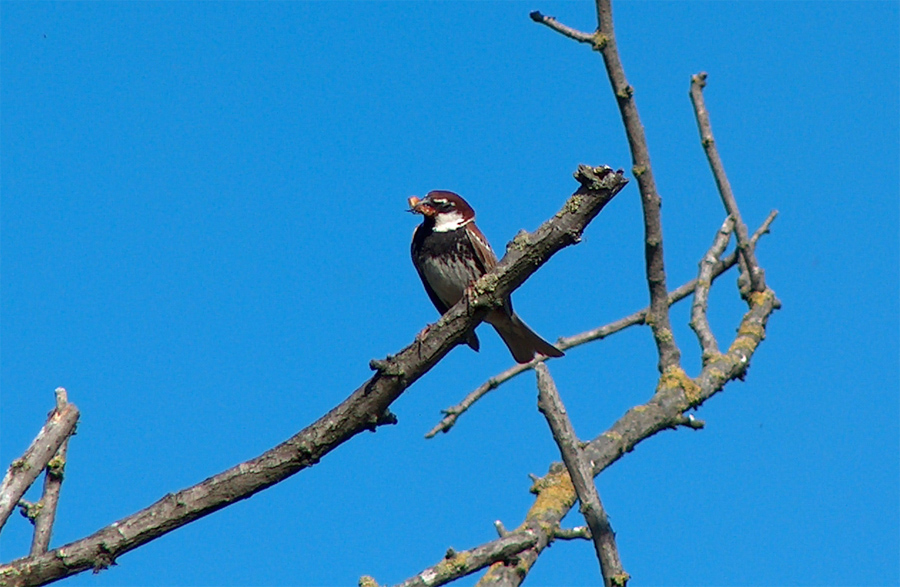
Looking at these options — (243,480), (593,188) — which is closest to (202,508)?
(243,480)

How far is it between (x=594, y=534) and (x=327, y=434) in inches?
44.4

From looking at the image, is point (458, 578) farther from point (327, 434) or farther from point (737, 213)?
point (737, 213)

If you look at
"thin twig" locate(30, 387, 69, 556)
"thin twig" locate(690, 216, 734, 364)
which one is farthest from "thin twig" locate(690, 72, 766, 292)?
"thin twig" locate(30, 387, 69, 556)

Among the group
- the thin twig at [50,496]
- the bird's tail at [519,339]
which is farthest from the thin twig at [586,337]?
the thin twig at [50,496]

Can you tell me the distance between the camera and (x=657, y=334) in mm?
6246

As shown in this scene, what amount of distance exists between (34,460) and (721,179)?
4.07m

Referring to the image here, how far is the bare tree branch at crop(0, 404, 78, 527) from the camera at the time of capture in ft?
14.3

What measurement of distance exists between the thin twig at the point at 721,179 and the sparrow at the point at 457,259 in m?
A: 1.28

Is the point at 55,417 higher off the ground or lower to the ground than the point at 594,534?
higher

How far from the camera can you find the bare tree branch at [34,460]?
14.3 feet

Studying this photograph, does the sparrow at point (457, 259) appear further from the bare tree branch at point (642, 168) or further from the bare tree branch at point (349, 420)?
the bare tree branch at point (349, 420)

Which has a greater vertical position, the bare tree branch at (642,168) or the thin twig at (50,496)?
the bare tree branch at (642,168)

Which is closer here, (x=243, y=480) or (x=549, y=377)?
(x=243, y=480)

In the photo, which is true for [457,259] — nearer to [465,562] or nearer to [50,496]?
[465,562]
